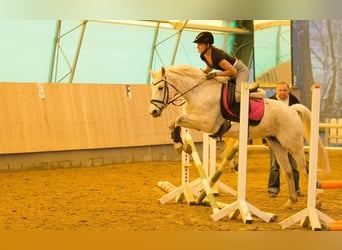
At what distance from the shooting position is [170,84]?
495cm

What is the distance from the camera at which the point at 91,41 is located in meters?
10.2

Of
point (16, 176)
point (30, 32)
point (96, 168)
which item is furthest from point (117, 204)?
point (30, 32)

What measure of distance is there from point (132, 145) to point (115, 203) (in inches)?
166

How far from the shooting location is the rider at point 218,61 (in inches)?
187

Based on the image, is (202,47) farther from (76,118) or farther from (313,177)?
(76,118)

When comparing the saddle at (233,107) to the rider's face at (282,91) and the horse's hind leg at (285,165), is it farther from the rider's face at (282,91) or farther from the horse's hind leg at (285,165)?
the rider's face at (282,91)

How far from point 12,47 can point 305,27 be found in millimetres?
6679

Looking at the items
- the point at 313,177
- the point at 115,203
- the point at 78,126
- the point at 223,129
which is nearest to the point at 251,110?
the point at 223,129

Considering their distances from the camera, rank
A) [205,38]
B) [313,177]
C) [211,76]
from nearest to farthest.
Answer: [313,177] → [205,38] → [211,76]

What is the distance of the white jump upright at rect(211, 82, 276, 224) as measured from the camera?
4.36 m

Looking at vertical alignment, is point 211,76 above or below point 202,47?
below

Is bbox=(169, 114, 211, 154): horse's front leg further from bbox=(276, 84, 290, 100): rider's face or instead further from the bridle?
bbox=(276, 84, 290, 100): rider's face

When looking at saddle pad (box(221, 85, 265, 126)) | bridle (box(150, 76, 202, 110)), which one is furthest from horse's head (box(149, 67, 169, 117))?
saddle pad (box(221, 85, 265, 126))

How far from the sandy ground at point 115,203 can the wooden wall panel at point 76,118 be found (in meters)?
0.49
